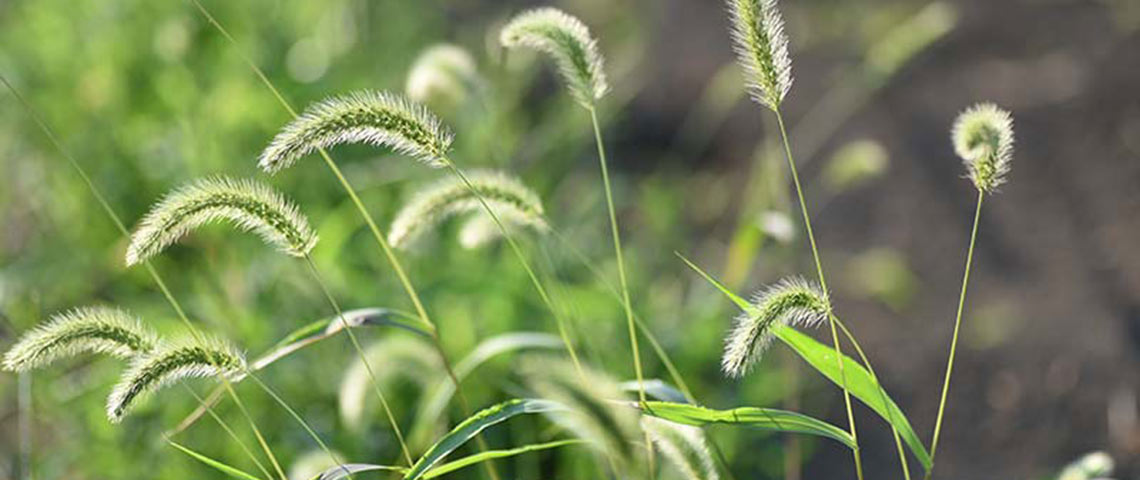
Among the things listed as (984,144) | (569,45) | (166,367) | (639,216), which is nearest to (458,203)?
(569,45)

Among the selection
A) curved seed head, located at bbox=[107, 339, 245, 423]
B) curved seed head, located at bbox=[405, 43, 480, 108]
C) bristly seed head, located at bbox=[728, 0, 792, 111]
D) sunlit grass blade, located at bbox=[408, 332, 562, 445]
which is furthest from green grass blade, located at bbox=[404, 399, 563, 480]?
curved seed head, located at bbox=[405, 43, 480, 108]

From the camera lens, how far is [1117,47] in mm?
4898

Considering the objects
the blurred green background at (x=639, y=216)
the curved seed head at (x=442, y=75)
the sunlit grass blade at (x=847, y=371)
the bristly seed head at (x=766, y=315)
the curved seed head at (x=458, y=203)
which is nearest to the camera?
the bristly seed head at (x=766, y=315)

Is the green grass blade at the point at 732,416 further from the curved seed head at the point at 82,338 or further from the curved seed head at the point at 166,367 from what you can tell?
the curved seed head at the point at 82,338

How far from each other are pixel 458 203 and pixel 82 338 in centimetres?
59

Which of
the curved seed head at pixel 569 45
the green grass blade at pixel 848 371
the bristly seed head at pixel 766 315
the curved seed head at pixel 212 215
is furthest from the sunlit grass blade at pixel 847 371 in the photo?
the curved seed head at pixel 212 215

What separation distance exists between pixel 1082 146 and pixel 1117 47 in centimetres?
65

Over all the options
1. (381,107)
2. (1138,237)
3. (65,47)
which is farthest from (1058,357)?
(65,47)

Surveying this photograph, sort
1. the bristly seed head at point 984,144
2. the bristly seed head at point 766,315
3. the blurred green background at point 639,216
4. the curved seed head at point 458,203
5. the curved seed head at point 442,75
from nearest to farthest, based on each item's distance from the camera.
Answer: the bristly seed head at point 766,315 → the bristly seed head at point 984,144 → the curved seed head at point 458,203 → the curved seed head at point 442,75 → the blurred green background at point 639,216

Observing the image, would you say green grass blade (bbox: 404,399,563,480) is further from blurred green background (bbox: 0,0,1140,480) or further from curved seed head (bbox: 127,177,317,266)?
blurred green background (bbox: 0,0,1140,480)

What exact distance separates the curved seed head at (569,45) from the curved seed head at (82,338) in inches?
25.0

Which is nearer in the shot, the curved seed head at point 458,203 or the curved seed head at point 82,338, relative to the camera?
the curved seed head at point 82,338

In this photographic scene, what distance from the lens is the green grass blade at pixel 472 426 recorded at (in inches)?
65.7

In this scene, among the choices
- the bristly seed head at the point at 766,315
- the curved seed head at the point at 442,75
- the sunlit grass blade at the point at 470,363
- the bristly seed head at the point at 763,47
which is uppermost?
the curved seed head at the point at 442,75
